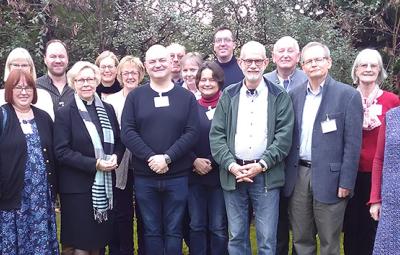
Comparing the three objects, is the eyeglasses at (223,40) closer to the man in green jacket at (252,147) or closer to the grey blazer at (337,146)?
the man in green jacket at (252,147)

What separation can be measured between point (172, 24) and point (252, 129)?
162 inches

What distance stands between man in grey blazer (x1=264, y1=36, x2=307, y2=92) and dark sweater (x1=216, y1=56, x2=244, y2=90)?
1.39 ft

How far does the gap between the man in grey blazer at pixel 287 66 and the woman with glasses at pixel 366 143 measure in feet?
1.95

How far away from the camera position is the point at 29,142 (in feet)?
13.7

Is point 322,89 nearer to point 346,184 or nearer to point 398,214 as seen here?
point 346,184

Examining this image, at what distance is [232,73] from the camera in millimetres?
5590

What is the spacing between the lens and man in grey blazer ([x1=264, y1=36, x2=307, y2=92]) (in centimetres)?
510

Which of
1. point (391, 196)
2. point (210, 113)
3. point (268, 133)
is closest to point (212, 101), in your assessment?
point (210, 113)

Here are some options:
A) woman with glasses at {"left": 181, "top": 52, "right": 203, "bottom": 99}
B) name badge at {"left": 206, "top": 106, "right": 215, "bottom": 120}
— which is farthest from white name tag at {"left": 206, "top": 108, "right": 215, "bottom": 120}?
woman with glasses at {"left": 181, "top": 52, "right": 203, "bottom": 99}

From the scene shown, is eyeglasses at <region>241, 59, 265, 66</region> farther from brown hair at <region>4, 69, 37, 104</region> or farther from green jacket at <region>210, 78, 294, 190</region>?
brown hair at <region>4, 69, 37, 104</region>

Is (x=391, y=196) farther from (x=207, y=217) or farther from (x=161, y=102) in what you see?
(x=161, y=102)

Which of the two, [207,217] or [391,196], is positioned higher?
[391,196]

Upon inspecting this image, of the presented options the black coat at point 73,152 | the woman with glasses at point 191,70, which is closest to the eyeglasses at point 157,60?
the woman with glasses at point 191,70

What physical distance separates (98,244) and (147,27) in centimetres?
440
